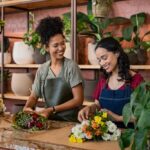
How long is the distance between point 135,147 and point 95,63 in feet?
7.32

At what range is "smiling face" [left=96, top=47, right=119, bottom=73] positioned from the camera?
2242 millimetres

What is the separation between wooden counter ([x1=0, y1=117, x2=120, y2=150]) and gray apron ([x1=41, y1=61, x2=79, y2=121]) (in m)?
0.55

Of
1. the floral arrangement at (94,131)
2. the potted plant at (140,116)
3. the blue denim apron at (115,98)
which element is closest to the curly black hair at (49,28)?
the blue denim apron at (115,98)

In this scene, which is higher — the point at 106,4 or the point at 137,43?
the point at 106,4

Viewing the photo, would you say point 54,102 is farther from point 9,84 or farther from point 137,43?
point 9,84

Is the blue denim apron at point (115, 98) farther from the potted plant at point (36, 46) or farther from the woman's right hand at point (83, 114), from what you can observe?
the potted plant at point (36, 46)

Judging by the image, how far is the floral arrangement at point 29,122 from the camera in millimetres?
1853

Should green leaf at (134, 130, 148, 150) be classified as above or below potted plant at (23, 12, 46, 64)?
below

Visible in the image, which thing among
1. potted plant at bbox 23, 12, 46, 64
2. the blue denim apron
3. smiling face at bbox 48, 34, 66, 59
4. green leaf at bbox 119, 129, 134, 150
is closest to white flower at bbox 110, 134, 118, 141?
green leaf at bbox 119, 129, 134, 150

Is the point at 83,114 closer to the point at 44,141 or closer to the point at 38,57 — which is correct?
the point at 44,141

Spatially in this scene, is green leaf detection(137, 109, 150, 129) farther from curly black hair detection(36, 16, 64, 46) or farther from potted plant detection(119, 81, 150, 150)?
curly black hair detection(36, 16, 64, 46)

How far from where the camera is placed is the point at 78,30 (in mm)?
3295

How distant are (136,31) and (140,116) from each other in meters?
2.23

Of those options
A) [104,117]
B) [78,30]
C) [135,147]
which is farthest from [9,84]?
[135,147]
